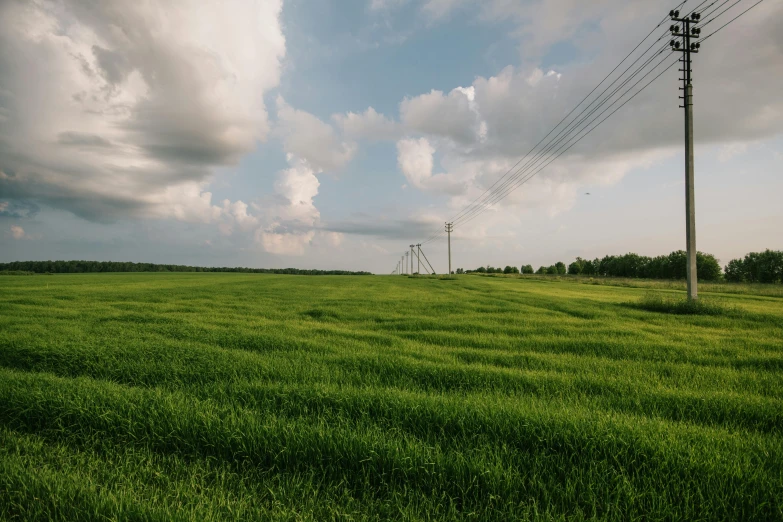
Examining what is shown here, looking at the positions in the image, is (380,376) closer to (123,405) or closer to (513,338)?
(123,405)

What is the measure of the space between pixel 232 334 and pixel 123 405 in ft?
14.2

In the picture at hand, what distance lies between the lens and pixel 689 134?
17.3 metres

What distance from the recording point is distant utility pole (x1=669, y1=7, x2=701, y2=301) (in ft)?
54.0

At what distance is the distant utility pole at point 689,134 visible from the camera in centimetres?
1645

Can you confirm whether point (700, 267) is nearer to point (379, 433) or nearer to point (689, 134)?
point (689, 134)

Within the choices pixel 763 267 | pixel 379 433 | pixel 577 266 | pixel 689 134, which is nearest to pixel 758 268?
pixel 763 267

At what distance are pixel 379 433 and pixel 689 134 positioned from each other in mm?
21604

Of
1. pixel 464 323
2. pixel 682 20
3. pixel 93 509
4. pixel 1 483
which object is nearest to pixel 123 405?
pixel 1 483

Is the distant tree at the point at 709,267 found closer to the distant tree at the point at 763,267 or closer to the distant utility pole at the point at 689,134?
the distant tree at the point at 763,267

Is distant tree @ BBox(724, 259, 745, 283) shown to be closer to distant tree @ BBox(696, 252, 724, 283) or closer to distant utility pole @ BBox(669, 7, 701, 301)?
distant tree @ BBox(696, 252, 724, 283)

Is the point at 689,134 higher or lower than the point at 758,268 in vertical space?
higher

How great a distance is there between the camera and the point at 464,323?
11.2 m

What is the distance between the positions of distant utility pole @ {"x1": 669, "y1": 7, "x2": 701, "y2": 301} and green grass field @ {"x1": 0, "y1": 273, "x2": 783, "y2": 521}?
11.0m

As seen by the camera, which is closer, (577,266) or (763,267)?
(763,267)
